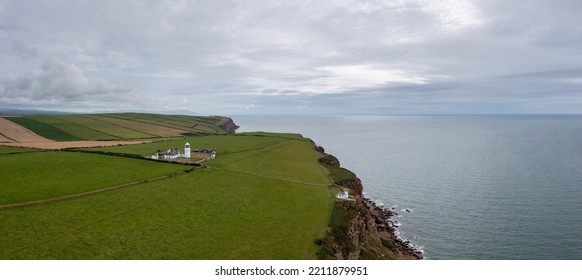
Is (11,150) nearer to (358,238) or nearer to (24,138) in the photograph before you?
(24,138)

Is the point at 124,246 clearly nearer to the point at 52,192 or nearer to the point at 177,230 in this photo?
the point at 177,230

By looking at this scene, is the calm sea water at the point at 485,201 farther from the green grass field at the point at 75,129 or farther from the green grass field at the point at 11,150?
the green grass field at the point at 75,129

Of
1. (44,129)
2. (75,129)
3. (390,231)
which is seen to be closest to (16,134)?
(44,129)

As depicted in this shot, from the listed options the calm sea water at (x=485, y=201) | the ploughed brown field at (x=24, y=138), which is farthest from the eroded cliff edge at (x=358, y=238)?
the ploughed brown field at (x=24, y=138)

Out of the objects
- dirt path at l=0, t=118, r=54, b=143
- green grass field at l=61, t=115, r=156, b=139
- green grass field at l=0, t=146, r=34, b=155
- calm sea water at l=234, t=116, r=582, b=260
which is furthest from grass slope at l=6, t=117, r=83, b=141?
calm sea water at l=234, t=116, r=582, b=260

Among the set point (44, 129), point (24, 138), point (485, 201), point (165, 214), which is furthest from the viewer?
point (44, 129)

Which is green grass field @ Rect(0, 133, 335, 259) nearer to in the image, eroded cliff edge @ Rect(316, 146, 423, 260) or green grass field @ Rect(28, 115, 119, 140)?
eroded cliff edge @ Rect(316, 146, 423, 260)
